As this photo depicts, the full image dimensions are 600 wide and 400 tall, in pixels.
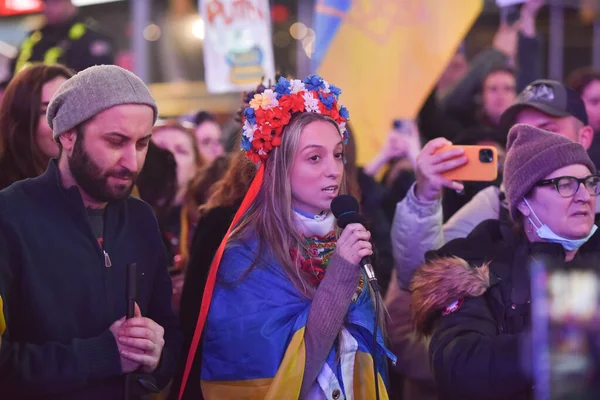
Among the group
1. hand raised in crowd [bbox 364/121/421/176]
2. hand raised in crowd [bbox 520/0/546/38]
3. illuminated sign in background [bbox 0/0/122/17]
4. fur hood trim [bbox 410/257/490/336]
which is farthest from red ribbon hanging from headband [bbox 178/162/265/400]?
illuminated sign in background [bbox 0/0/122/17]

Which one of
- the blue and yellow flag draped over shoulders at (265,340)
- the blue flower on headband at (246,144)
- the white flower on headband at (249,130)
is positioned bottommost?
the blue and yellow flag draped over shoulders at (265,340)

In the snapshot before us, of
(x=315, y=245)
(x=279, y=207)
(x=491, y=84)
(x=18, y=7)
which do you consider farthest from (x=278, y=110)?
(x=18, y=7)

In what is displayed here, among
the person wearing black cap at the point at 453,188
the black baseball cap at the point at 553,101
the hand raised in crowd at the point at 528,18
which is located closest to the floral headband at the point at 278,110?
the person wearing black cap at the point at 453,188

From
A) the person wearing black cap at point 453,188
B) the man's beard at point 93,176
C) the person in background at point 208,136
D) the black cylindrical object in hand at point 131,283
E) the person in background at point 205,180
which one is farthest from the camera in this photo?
the person in background at point 208,136

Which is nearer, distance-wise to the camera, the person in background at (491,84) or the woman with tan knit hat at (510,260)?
the woman with tan knit hat at (510,260)

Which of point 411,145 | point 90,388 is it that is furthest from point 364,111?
point 90,388

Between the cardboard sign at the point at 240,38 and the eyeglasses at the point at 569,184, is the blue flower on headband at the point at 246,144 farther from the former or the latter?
the cardboard sign at the point at 240,38

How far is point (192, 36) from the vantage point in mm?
14336

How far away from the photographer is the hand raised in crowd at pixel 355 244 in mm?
2764

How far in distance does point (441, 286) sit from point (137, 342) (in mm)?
1206

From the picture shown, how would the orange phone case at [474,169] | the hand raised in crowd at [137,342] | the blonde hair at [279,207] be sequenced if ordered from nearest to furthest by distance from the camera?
the hand raised in crowd at [137,342] → the blonde hair at [279,207] → the orange phone case at [474,169]

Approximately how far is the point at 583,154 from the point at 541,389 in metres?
1.57

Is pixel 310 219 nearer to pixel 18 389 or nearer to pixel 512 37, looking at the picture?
pixel 18 389

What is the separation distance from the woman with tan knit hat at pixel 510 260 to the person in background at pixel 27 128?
66.3 inches
